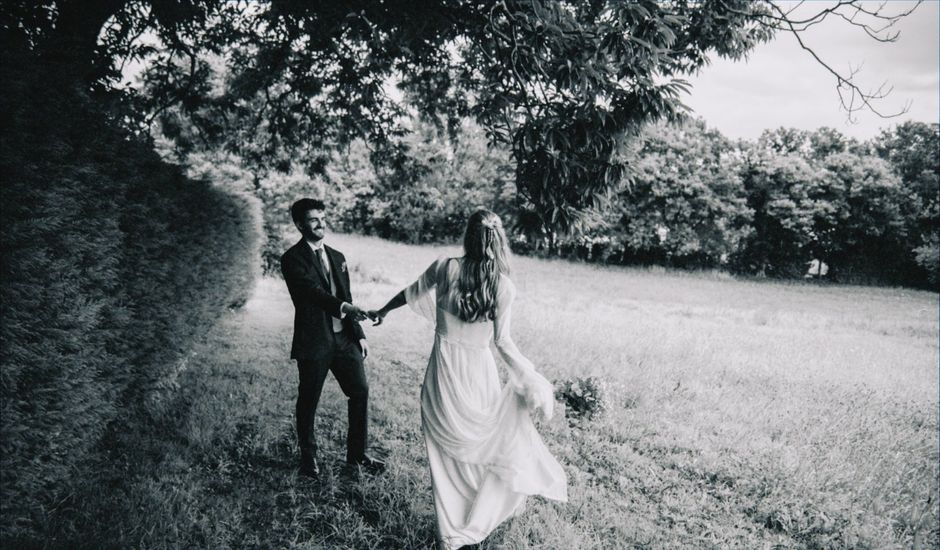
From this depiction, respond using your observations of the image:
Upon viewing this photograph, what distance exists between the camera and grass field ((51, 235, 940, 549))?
354cm

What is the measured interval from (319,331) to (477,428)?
151cm

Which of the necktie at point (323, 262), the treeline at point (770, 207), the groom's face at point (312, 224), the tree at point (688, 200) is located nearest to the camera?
the groom's face at point (312, 224)

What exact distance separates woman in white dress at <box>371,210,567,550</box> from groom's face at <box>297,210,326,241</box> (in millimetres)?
1147

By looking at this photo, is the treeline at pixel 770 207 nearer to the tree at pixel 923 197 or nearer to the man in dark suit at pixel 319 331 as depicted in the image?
the tree at pixel 923 197

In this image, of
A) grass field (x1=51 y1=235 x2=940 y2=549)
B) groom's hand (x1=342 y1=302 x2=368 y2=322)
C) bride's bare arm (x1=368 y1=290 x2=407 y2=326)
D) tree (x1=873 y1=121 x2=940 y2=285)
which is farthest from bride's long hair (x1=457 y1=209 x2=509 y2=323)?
tree (x1=873 y1=121 x2=940 y2=285)

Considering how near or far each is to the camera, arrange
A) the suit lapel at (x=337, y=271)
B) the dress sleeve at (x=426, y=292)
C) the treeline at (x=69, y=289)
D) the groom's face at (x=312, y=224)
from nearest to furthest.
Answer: the treeline at (x=69, y=289)
the dress sleeve at (x=426, y=292)
the groom's face at (x=312, y=224)
the suit lapel at (x=337, y=271)

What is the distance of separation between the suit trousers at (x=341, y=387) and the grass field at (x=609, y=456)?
0.28 m

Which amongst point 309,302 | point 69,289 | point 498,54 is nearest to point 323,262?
point 309,302

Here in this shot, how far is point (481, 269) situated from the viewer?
10.5 ft

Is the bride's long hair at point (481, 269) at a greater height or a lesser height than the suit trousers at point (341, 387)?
greater

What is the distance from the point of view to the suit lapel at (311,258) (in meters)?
3.94

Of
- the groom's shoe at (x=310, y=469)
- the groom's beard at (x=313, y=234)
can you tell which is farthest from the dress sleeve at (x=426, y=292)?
the groom's shoe at (x=310, y=469)

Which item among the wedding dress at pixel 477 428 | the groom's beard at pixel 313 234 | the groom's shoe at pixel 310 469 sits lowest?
the groom's shoe at pixel 310 469

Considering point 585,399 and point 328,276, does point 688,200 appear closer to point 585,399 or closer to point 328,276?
point 585,399
